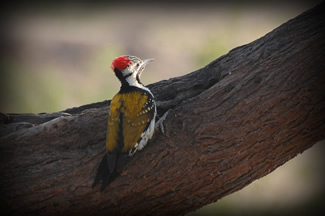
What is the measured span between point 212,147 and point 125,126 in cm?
90

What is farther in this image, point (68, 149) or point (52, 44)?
point (52, 44)

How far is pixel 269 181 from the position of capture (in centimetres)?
775

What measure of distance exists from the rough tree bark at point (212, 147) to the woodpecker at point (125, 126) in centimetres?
14

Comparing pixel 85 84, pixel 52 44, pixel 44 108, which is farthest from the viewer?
pixel 52 44

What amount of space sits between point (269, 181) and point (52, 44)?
7.16m

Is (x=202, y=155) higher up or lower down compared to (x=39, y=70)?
lower down

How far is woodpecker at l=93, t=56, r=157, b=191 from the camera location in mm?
3889

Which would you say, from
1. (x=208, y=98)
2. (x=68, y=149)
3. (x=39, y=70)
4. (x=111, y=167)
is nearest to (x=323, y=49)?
(x=208, y=98)

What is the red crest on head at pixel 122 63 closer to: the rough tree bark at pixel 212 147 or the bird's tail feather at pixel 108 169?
the rough tree bark at pixel 212 147

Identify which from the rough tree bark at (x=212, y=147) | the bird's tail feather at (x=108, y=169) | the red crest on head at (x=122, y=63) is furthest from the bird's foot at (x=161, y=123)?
the red crest on head at (x=122, y=63)

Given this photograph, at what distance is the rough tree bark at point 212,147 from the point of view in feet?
12.7

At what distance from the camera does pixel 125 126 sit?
4.00 meters

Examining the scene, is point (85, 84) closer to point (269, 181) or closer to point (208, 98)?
point (269, 181)

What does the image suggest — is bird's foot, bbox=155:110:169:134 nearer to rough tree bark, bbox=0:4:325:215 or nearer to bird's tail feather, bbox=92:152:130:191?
rough tree bark, bbox=0:4:325:215
